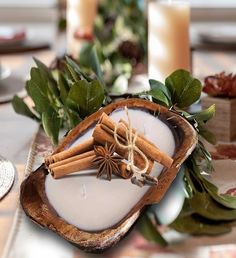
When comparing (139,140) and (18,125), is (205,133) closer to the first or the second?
(139,140)

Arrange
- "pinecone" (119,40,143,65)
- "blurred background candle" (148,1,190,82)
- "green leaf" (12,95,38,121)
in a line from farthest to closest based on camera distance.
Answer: "pinecone" (119,40,143,65), "blurred background candle" (148,1,190,82), "green leaf" (12,95,38,121)

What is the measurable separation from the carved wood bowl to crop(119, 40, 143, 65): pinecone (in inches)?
29.7

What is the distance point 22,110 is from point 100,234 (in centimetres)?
52

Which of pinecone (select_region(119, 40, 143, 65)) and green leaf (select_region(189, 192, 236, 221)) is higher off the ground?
green leaf (select_region(189, 192, 236, 221))

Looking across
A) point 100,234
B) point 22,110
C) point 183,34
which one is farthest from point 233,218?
point 183,34

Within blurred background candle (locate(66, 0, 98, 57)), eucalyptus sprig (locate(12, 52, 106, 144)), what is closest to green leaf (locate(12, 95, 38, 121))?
eucalyptus sprig (locate(12, 52, 106, 144))

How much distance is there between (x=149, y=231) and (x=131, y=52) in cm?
97

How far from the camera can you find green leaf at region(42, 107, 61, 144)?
0.99 meters

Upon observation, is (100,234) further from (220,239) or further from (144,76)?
(144,76)

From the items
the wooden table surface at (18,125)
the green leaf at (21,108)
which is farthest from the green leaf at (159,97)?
the green leaf at (21,108)

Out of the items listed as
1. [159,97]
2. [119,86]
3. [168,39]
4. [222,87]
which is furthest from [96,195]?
[168,39]

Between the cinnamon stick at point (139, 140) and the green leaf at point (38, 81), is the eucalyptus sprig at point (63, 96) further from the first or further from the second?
the cinnamon stick at point (139, 140)

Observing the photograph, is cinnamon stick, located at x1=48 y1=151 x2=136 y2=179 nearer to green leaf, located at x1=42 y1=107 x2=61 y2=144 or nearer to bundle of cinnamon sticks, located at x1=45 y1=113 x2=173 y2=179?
bundle of cinnamon sticks, located at x1=45 y1=113 x2=173 y2=179

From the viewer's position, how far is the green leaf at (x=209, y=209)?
713mm
